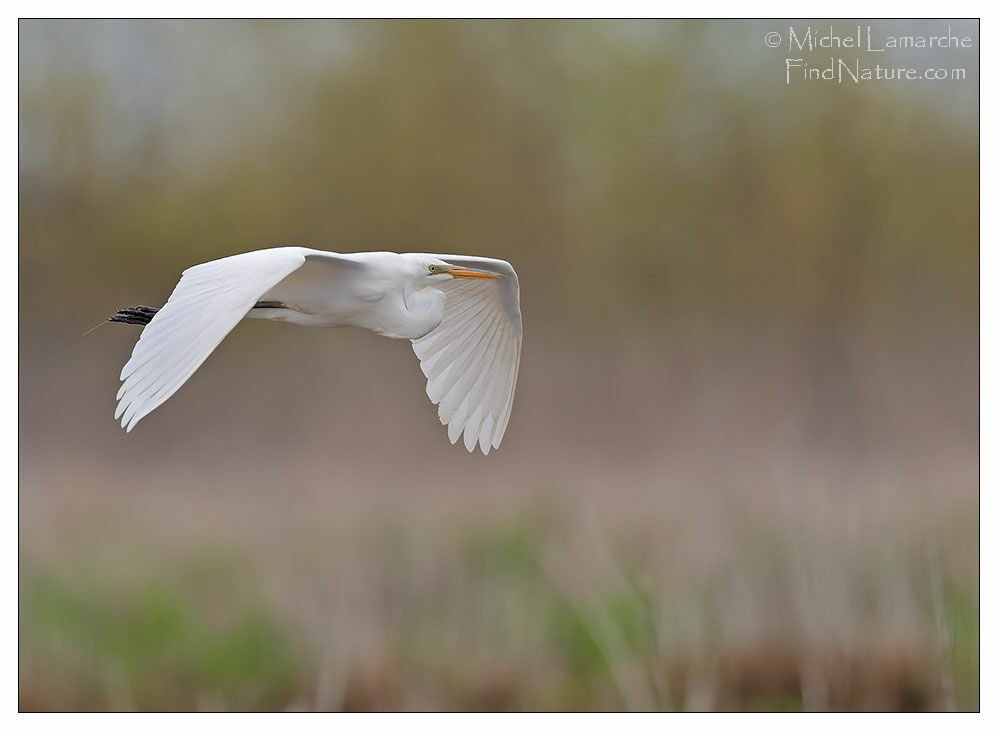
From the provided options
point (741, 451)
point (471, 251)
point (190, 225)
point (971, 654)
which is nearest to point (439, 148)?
point (471, 251)

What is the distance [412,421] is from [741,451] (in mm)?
1223

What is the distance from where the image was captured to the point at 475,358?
9.03 ft

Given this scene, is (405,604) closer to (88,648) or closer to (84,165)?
(88,648)

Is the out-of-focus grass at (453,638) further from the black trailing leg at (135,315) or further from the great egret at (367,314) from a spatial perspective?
the black trailing leg at (135,315)

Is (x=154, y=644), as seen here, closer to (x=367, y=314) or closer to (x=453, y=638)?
(x=453, y=638)

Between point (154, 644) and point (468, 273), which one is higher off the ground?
point (468, 273)

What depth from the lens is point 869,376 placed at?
478 cm

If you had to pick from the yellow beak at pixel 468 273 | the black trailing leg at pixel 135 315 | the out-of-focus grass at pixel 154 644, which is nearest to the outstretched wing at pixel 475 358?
the yellow beak at pixel 468 273

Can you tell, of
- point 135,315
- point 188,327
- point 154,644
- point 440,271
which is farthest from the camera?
point 154,644

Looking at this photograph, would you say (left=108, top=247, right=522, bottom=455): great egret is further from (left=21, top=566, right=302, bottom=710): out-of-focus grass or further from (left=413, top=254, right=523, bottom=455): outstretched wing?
(left=21, top=566, right=302, bottom=710): out-of-focus grass

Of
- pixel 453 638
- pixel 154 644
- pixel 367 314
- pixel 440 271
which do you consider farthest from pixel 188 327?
pixel 154 644

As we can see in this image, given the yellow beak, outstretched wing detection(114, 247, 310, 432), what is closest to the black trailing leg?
outstretched wing detection(114, 247, 310, 432)

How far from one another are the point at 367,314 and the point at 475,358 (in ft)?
1.62

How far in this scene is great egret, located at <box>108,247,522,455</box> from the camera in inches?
66.6
